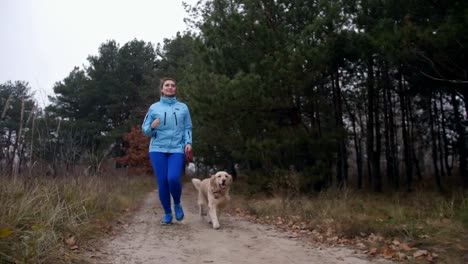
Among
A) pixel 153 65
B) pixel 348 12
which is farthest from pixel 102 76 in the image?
pixel 348 12

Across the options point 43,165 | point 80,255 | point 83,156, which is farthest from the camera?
point 83,156

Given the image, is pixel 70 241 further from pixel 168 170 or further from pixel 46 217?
pixel 168 170

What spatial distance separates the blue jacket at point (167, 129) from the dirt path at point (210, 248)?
110 centimetres

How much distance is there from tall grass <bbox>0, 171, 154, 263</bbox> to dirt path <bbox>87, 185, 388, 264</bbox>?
358mm

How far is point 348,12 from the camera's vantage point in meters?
11.7

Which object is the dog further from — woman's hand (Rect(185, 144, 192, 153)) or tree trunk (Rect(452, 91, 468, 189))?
tree trunk (Rect(452, 91, 468, 189))

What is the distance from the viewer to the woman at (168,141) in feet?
18.6

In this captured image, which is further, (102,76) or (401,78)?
(102,76)

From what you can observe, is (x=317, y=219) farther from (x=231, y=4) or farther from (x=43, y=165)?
(x=231, y=4)

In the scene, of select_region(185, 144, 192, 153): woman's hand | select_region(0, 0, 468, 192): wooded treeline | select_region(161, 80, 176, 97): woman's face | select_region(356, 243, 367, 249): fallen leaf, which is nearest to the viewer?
select_region(356, 243, 367, 249): fallen leaf

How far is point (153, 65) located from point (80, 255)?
3371 cm

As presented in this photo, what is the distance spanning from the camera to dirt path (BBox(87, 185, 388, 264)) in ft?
12.7

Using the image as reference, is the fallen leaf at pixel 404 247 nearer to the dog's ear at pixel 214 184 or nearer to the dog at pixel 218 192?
the dog at pixel 218 192

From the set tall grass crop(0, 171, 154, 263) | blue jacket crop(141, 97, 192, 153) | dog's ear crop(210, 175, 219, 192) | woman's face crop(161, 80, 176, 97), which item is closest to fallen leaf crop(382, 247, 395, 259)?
dog's ear crop(210, 175, 219, 192)
